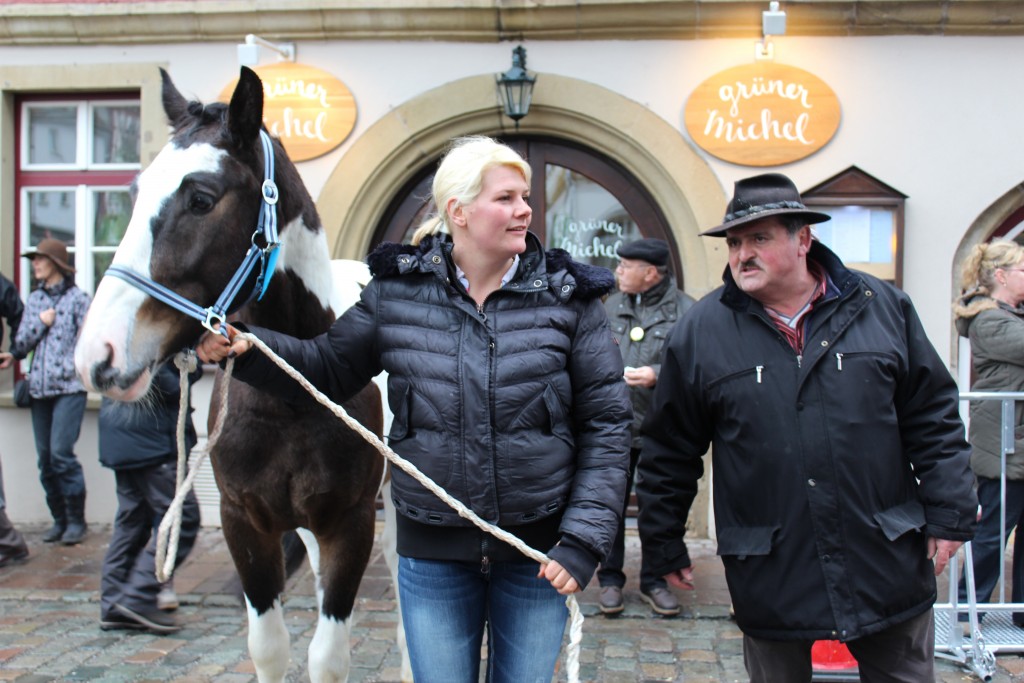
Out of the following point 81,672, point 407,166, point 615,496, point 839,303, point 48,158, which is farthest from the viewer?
point 48,158

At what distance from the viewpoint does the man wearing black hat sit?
16.4 ft

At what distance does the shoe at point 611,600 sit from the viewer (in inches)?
196

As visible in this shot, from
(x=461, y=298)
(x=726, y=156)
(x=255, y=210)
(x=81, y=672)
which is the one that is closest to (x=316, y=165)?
(x=726, y=156)

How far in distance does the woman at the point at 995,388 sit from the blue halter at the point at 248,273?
3.60m

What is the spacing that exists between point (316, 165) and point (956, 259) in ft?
14.6

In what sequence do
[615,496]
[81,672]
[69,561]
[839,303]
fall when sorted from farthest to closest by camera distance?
[69,561] < [81,672] < [839,303] < [615,496]

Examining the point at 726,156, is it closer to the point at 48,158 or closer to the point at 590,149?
the point at 590,149

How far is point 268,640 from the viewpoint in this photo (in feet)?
10.5

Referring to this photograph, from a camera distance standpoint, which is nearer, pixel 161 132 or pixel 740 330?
pixel 740 330

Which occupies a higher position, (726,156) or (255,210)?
(726,156)

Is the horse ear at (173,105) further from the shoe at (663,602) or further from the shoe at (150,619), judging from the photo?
the shoe at (663,602)

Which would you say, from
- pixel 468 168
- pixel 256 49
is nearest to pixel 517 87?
pixel 256 49

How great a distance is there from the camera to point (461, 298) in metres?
2.22

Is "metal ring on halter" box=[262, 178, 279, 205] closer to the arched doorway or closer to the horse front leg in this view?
the horse front leg
